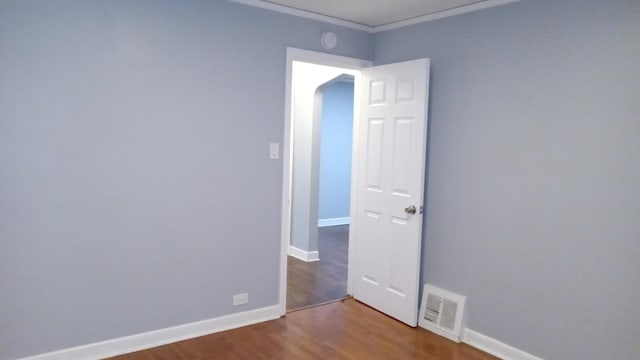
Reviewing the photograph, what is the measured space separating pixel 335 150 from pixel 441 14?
13.8 ft

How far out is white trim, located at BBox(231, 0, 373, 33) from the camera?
3.26m

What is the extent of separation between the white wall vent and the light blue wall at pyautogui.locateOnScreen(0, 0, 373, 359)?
120 centimetres

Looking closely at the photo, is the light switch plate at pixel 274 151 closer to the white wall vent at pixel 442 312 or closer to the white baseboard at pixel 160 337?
the white baseboard at pixel 160 337

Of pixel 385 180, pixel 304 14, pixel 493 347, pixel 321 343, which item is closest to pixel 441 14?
pixel 304 14

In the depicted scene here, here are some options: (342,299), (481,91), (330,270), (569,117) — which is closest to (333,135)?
(330,270)

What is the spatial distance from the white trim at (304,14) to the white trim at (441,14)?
0.16m

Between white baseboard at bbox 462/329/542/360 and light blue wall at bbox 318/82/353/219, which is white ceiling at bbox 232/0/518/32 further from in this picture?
light blue wall at bbox 318/82/353/219

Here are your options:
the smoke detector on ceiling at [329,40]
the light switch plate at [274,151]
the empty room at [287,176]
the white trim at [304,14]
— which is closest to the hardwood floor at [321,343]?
the empty room at [287,176]

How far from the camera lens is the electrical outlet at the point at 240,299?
3.39 meters

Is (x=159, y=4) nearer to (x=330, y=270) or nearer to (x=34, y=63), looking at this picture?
(x=34, y=63)

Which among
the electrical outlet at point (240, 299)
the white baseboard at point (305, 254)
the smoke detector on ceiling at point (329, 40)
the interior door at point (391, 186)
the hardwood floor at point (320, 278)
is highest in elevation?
the smoke detector on ceiling at point (329, 40)

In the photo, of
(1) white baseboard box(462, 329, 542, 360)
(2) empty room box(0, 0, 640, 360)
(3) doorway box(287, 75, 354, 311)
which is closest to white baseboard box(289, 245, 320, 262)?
(3) doorway box(287, 75, 354, 311)

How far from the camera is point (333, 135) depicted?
7.43 m

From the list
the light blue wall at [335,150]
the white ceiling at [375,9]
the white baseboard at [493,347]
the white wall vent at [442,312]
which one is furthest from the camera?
the light blue wall at [335,150]
